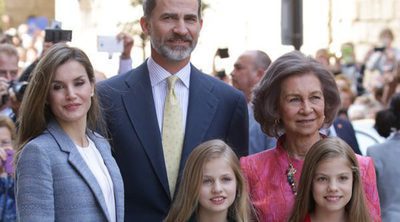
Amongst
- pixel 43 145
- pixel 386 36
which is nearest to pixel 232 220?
pixel 43 145

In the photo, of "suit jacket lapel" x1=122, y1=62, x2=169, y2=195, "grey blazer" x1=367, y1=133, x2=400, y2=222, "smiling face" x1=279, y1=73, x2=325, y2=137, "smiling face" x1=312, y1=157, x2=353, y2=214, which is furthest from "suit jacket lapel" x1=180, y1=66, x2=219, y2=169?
"grey blazer" x1=367, y1=133, x2=400, y2=222

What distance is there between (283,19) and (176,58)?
25.4ft

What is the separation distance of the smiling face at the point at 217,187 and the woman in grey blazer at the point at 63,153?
38cm

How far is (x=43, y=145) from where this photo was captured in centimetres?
416

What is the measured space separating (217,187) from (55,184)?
770mm

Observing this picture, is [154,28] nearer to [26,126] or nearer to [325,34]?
[26,126]

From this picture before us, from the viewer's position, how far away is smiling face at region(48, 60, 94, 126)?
430cm

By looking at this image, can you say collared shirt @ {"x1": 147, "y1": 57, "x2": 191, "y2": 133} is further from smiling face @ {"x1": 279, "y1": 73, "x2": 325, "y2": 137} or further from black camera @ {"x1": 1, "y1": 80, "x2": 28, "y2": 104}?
black camera @ {"x1": 1, "y1": 80, "x2": 28, "y2": 104}

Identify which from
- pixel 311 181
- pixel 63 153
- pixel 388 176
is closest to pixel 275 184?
pixel 311 181

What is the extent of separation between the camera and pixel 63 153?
4.21 m

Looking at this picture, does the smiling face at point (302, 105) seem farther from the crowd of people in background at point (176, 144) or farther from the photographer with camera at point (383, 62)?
the photographer with camera at point (383, 62)

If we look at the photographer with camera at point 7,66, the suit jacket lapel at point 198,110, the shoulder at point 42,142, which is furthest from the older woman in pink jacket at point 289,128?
the photographer with camera at point 7,66

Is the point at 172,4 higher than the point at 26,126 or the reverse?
higher

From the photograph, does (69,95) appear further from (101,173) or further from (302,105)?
(302,105)
